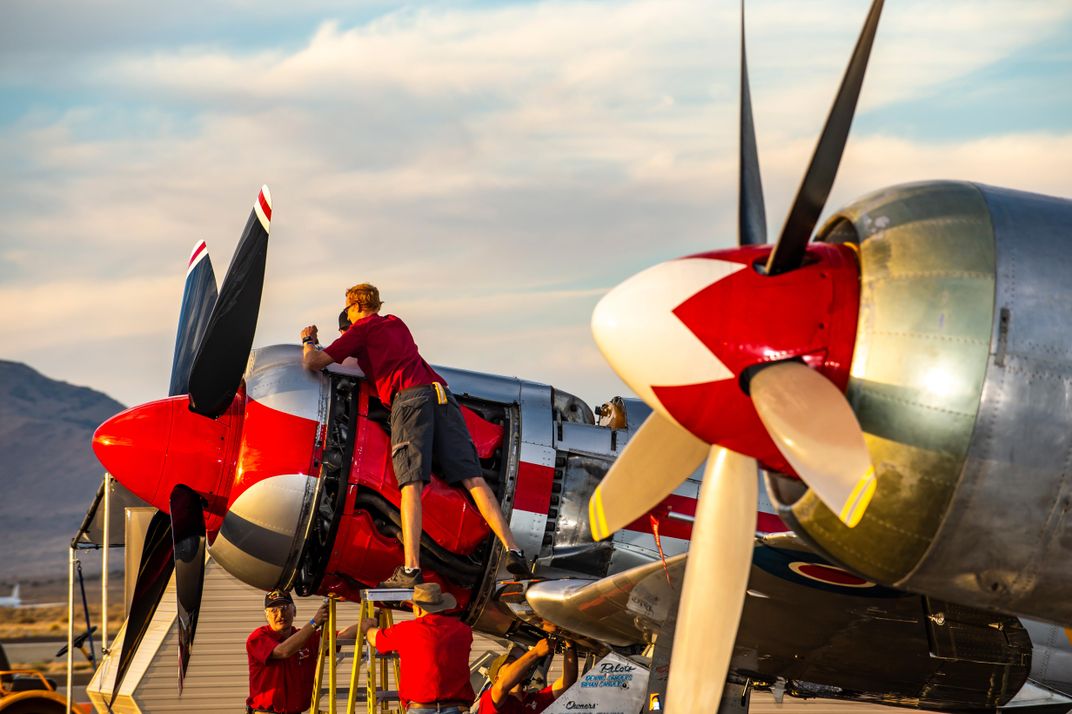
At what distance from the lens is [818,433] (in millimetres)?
4918

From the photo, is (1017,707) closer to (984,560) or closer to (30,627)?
(984,560)

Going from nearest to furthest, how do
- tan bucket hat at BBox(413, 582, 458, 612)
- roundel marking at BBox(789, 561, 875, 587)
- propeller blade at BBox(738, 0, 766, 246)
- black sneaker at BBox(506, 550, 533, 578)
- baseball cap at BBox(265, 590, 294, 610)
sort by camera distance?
propeller blade at BBox(738, 0, 766, 246) < roundel marking at BBox(789, 561, 875, 587) < tan bucket hat at BBox(413, 582, 458, 612) < black sneaker at BBox(506, 550, 533, 578) < baseball cap at BBox(265, 590, 294, 610)

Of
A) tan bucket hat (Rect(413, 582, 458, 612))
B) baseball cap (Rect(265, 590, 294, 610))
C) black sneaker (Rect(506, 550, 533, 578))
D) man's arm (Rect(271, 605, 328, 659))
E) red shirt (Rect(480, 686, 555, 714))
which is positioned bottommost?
red shirt (Rect(480, 686, 555, 714))

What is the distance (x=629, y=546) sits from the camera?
902cm

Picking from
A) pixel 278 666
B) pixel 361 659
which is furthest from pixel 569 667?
pixel 278 666

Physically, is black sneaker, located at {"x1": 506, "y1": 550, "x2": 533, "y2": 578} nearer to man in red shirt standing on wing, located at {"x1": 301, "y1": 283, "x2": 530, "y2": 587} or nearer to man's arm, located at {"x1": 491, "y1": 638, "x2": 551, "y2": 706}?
man in red shirt standing on wing, located at {"x1": 301, "y1": 283, "x2": 530, "y2": 587}

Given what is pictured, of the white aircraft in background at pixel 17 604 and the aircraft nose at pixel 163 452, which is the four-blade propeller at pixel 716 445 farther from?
the white aircraft in background at pixel 17 604

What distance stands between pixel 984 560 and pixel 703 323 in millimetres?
1471

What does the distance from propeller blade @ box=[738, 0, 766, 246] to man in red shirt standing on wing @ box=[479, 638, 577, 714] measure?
4.40 metres

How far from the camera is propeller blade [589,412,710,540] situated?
6.04 m

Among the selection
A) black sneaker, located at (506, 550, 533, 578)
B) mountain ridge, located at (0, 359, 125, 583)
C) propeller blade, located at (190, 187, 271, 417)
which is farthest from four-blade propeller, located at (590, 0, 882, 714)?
mountain ridge, located at (0, 359, 125, 583)

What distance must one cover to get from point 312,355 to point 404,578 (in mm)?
1641

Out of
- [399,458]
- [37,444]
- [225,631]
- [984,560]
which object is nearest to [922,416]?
[984,560]

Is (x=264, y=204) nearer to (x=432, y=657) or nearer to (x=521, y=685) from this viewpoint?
(x=432, y=657)
